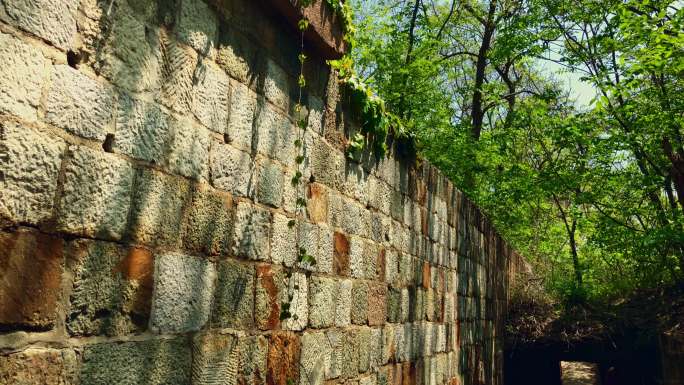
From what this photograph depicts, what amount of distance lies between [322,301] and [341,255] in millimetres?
350

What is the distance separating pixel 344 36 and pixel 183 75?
4.23ft

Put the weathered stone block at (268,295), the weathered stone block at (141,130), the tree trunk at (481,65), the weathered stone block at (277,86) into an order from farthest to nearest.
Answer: the tree trunk at (481,65) < the weathered stone block at (277,86) < the weathered stone block at (268,295) < the weathered stone block at (141,130)

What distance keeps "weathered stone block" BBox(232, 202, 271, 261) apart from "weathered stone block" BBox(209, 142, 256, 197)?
0.24ft

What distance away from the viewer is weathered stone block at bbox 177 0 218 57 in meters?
1.95

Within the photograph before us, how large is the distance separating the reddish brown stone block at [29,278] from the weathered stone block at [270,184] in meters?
1.04

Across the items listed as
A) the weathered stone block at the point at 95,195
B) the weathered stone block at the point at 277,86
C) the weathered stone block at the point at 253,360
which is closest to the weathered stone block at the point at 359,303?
the weathered stone block at the point at 253,360

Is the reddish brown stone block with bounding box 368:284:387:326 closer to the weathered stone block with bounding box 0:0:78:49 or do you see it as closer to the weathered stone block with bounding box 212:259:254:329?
the weathered stone block with bounding box 212:259:254:329

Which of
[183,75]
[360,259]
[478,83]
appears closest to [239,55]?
[183,75]

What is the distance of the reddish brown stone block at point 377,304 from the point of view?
3.60 metres

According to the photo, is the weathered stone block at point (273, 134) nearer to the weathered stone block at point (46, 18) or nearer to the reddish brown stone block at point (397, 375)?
the weathered stone block at point (46, 18)

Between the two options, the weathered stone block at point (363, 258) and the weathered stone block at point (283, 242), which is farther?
the weathered stone block at point (363, 258)

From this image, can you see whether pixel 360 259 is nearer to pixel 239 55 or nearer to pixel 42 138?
pixel 239 55

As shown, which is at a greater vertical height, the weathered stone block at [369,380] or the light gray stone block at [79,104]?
the light gray stone block at [79,104]

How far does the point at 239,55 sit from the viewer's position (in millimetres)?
2279
